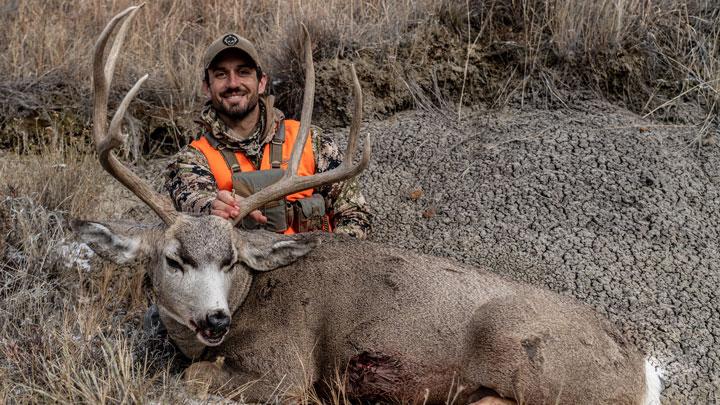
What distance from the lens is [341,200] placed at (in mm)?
5102

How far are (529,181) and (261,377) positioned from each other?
8.95 feet

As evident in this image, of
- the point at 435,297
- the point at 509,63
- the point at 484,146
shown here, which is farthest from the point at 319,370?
the point at 509,63

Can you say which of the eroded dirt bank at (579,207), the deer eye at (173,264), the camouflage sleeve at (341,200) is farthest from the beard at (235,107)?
the deer eye at (173,264)

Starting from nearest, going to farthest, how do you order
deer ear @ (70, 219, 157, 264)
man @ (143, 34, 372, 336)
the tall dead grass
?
deer ear @ (70, 219, 157, 264) < man @ (143, 34, 372, 336) < the tall dead grass

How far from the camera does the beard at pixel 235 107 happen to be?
5043 mm

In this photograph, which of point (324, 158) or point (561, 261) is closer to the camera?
point (561, 261)

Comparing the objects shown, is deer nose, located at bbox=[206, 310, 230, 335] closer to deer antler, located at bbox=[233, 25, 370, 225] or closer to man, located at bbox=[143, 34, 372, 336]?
deer antler, located at bbox=[233, 25, 370, 225]

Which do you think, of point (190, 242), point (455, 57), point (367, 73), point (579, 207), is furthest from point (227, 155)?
point (455, 57)

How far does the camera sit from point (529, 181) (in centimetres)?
531

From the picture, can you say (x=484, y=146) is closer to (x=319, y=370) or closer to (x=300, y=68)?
(x=300, y=68)

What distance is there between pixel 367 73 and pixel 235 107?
187cm

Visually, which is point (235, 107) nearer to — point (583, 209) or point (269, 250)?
point (269, 250)

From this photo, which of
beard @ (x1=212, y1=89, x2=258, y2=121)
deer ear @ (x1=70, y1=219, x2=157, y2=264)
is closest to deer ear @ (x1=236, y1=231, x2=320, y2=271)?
deer ear @ (x1=70, y1=219, x2=157, y2=264)

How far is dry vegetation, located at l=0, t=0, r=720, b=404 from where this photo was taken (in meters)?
5.36
